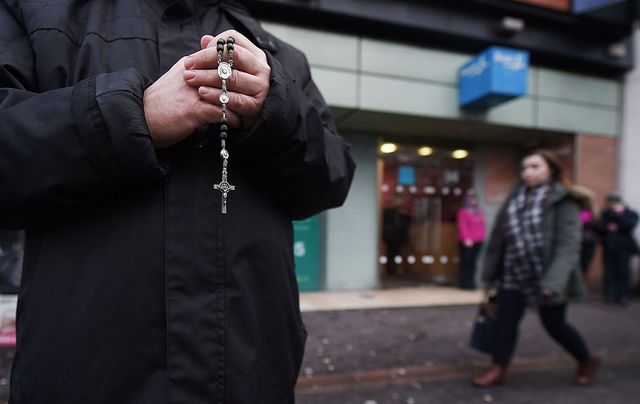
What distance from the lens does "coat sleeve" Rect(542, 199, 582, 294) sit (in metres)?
3.55

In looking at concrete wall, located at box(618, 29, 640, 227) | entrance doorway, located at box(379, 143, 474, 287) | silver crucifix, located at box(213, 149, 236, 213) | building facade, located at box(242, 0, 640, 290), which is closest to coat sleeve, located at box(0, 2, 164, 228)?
silver crucifix, located at box(213, 149, 236, 213)

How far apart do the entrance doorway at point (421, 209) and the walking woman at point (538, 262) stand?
4.30 metres

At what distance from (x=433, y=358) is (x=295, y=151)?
415 centimetres

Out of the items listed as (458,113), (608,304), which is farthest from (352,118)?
(608,304)

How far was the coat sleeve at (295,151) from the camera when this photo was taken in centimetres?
98

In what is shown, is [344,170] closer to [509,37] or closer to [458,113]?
[458,113]

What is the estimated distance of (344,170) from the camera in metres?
1.26

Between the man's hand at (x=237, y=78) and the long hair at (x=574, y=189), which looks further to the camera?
the long hair at (x=574, y=189)

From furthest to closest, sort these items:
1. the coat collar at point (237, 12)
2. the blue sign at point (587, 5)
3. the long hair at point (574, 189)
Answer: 1. the blue sign at point (587, 5)
2. the long hair at point (574, 189)
3. the coat collar at point (237, 12)

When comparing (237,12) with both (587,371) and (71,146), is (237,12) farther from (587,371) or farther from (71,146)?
(587,371)

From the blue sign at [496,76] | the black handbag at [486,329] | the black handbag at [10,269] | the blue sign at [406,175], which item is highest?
the blue sign at [496,76]

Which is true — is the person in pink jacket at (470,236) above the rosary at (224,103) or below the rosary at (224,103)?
below

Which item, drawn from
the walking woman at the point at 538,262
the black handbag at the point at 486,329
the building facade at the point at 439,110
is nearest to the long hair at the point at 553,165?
the walking woman at the point at 538,262

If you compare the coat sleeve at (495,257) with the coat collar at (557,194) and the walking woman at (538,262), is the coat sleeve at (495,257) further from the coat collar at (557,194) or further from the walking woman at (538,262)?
the coat collar at (557,194)
